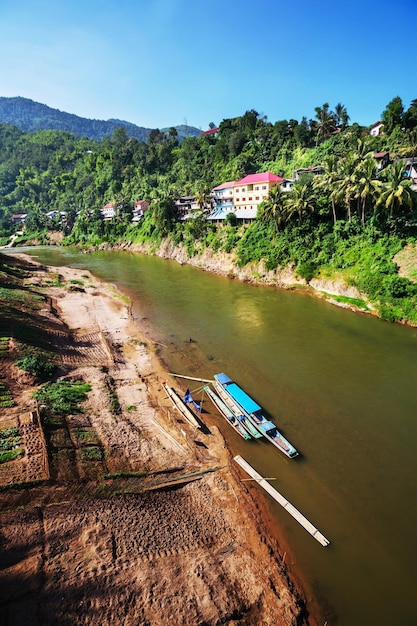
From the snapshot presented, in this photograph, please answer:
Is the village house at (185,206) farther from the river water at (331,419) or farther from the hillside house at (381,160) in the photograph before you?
the river water at (331,419)

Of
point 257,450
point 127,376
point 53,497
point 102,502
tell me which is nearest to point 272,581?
point 257,450

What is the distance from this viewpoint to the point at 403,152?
6644 centimetres

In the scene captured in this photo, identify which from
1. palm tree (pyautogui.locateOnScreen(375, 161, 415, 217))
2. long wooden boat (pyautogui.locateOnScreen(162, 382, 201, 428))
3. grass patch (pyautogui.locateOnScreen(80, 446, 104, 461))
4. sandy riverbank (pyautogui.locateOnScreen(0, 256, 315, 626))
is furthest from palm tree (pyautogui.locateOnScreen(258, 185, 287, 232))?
grass patch (pyautogui.locateOnScreen(80, 446, 104, 461))

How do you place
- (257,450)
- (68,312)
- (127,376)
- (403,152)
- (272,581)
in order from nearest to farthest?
(272,581)
(257,450)
(127,376)
(68,312)
(403,152)

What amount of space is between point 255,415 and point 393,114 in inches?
3555

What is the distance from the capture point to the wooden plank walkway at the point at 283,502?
16953 millimetres

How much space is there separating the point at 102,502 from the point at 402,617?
630 inches

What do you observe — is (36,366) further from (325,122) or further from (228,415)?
(325,122)

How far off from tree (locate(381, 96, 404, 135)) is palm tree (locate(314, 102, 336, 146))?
54.5ft

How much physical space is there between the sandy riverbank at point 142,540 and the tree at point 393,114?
9127cm

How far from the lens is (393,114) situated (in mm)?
76688

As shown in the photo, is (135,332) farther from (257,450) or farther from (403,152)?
(403,152)

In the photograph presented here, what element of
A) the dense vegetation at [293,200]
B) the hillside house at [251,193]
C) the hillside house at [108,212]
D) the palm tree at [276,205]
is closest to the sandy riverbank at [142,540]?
the dense vegetation at [293,200]

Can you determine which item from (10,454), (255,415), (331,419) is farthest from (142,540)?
(331,419)
